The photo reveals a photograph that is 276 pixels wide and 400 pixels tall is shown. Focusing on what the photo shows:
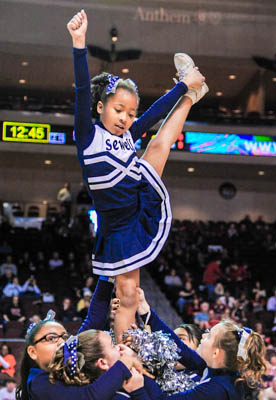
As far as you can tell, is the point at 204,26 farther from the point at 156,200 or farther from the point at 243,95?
the point at 156,200

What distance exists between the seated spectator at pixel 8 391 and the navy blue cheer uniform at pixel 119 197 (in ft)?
13.1

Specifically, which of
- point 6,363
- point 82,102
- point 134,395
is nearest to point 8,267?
point 6,363

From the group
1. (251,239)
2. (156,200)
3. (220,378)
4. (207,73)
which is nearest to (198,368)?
(220,378)

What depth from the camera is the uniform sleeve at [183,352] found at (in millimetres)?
2938

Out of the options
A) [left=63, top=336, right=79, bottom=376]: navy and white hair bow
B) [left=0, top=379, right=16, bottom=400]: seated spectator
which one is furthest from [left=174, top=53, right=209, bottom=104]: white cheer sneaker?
[left=0, top=379, right=16, bottom=400]: seated spectator

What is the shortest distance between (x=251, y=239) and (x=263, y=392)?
10.2m

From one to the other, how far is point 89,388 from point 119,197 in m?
0.88

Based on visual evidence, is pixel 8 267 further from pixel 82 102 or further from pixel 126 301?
pixel 82 102

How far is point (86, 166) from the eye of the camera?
293 centimetres

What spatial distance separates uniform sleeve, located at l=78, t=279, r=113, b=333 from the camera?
302 centimetres

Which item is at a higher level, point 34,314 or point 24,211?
point 24,211

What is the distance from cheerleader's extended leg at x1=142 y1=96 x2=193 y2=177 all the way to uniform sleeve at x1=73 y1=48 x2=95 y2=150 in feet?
1.09

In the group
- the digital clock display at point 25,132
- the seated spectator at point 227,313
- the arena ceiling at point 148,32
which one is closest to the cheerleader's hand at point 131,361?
the seated spectator at point 227,313

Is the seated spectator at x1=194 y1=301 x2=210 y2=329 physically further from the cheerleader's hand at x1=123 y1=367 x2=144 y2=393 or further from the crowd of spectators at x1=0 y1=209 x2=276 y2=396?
the cheerleader's hand at x1=123 y1=367 x2=144 y2=393
